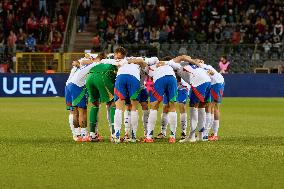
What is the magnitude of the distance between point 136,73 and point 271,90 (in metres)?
26.1

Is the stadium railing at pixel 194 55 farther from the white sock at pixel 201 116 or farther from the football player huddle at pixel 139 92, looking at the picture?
the white sock at pixel 201 116

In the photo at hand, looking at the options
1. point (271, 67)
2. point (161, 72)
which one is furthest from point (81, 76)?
point (271, 67)

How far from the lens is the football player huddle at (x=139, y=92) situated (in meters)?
18.9

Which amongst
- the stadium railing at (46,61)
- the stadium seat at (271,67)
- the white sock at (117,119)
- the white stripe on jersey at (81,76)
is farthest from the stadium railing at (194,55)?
the white sock at (117,119)

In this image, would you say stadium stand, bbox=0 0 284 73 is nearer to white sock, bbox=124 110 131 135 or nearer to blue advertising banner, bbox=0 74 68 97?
blue advertising banner, bbox=0 74 68 97

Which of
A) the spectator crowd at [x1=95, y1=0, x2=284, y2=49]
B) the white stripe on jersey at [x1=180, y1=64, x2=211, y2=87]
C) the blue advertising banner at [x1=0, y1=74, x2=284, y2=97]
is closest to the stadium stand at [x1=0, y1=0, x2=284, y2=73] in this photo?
the spectator crowd at [x1=95, y1=0, x2=284, y2=49]

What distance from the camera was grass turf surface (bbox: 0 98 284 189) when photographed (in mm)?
12766

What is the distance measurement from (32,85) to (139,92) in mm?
24861

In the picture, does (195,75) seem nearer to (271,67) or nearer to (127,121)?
(127,121)

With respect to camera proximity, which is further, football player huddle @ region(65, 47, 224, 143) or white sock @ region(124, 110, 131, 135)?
white sock @ region(124, 110, 131, 135)

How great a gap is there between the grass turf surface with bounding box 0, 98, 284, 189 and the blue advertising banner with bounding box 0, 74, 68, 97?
735 inches

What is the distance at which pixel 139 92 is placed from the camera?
1933 cm

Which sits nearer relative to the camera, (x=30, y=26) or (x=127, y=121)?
(x=127, y=121)

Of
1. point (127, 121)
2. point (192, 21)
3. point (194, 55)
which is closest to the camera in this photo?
point (127, 121)
